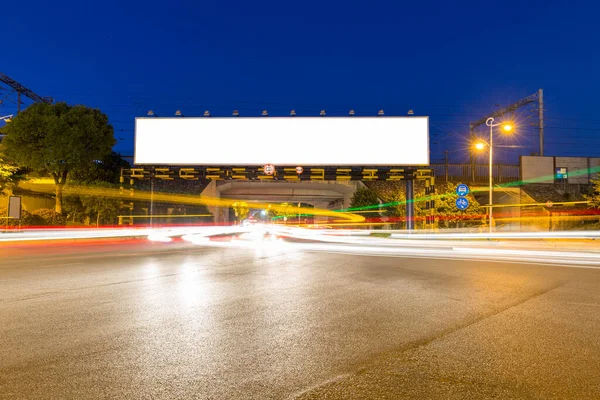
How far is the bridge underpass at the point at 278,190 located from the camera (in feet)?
182

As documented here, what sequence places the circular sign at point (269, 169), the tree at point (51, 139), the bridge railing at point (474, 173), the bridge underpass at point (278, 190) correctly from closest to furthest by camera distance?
the tree at point (51, 139) → the circular sign at point (269, 169) → the bridge railing at point (474, 173) → the bridge underpass at point (278, 190)

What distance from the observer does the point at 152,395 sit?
3.60 metres

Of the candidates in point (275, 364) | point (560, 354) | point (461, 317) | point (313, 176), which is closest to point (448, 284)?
point (461, 317)

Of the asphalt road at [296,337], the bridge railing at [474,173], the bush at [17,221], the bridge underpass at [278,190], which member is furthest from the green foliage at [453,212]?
the bush at [17,221]

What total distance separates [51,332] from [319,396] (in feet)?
12.2

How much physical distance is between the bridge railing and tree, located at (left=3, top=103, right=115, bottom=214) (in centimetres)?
3349

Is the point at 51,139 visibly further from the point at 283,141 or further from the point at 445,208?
the point at 445,208

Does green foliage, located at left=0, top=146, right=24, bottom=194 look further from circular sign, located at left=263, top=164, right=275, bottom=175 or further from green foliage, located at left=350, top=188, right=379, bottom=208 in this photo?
green foliage, located at left=350, top=188, right=379, bottom=208

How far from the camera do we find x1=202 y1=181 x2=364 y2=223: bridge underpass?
5547 cm

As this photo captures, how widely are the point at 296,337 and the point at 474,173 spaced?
46.7 m

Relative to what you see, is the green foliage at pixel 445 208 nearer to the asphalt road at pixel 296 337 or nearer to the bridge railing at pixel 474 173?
the bridge railing at pixel 474 173

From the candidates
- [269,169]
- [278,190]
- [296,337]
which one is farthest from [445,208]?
[296,337]

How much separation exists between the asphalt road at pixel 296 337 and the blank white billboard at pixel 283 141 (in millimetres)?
23987

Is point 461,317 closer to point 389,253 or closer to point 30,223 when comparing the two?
point 389,253
